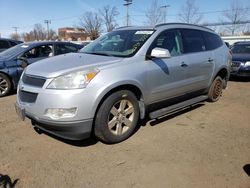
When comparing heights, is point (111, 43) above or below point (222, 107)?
above

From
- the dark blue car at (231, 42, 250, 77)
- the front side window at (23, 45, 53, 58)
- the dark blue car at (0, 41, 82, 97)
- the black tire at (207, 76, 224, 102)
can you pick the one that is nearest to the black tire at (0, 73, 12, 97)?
the dark blue car at (0, 41, 82, 97)

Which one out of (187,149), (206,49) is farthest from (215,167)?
(206,49)

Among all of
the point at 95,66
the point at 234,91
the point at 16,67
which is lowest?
the point at 234,91

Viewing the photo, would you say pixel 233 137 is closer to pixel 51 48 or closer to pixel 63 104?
pixel 63 104

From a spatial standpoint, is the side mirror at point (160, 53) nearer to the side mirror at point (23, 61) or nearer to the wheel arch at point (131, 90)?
the wheel arch at point (131, 90)

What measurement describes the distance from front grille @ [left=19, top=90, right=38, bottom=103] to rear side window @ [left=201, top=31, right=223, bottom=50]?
3959 mm

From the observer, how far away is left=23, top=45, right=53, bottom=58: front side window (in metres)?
8.01

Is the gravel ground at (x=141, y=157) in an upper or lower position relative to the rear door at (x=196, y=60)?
lower

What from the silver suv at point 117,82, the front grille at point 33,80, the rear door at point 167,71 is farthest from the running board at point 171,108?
the front grille at point 33,80

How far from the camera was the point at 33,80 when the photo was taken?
13.0 ft

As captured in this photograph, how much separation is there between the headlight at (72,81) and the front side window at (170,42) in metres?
1.47

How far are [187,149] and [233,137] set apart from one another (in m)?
0.99

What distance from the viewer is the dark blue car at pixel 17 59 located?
24.7 feet

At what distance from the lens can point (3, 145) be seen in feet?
13.6
